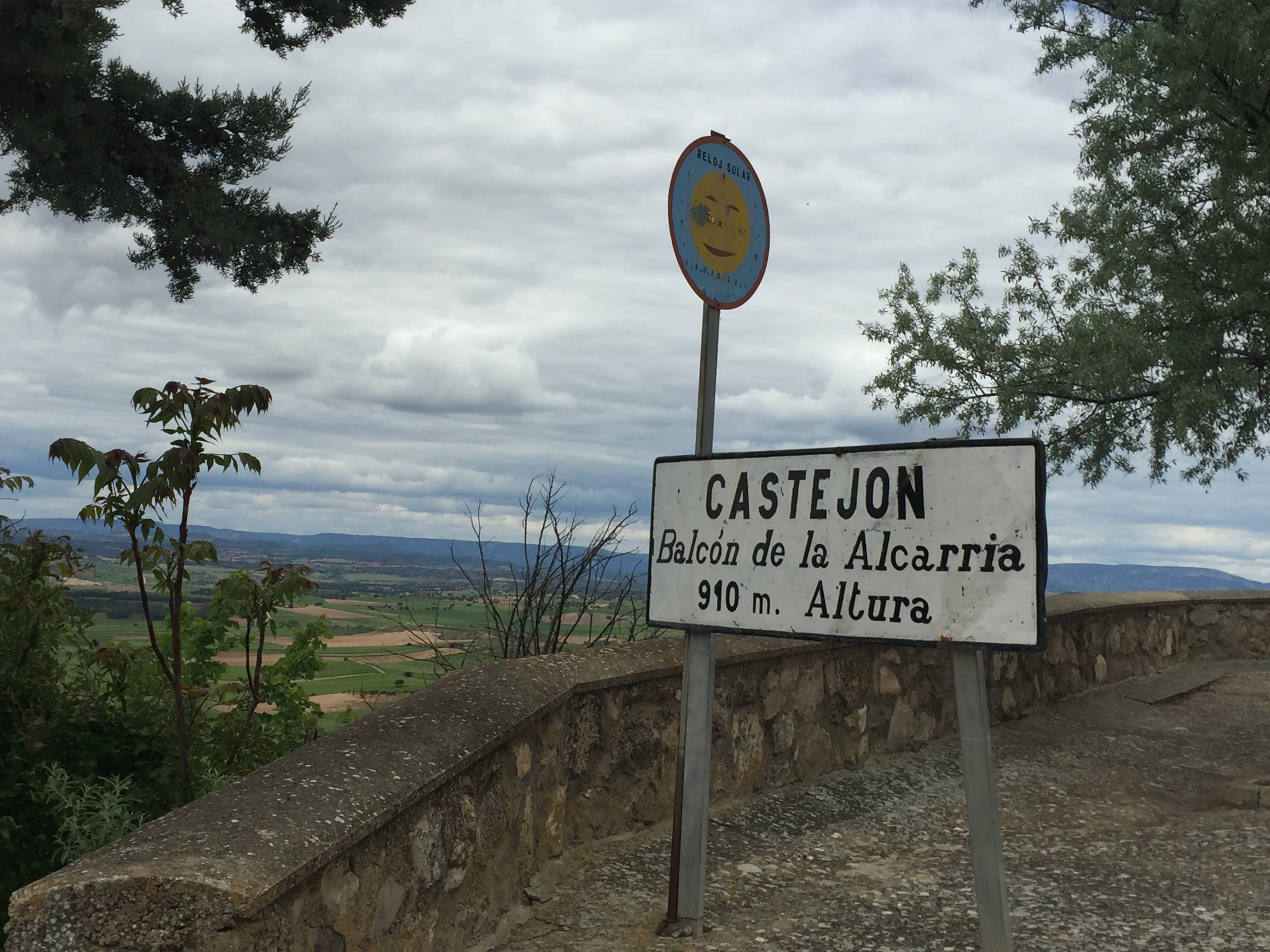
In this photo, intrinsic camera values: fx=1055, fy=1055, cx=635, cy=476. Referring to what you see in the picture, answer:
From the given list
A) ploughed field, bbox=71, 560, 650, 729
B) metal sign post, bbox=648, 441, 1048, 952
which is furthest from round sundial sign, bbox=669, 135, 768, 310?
ploughed field, bbox=71, 560, 650, 729

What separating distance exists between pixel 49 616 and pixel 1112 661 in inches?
327

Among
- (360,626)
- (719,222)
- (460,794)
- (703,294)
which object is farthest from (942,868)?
(360,626)

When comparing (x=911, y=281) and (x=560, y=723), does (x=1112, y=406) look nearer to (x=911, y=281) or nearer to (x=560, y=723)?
(x=911, y=281)

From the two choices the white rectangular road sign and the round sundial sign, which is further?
the round sundial sign

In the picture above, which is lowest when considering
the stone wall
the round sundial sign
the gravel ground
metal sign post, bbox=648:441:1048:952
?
the gravel ground

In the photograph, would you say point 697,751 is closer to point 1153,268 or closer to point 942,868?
point 942,868

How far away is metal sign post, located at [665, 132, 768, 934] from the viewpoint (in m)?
3.67

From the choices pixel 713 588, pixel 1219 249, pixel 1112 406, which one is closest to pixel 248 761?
pixel 713 588

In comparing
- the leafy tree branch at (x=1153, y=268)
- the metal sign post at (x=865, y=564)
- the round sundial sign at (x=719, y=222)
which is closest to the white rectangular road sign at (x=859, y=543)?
the metal sign post at (x=865, y=564)

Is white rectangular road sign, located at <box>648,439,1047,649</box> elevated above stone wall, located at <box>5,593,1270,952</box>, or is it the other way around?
white rectangular road sign, located at <box>648,439,1047,649</box>

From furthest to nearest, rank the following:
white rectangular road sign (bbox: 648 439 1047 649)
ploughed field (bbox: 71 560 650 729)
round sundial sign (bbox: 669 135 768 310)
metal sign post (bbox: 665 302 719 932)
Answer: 1. ploughed field (bbox: 71 560 650 729)
2. round sundial sign (bbox: 669 135 768 310)
3. metal sign post (bbox: 665 302 719 932)
4. white rectangular road sign (bbox: 648 439 1047 649)

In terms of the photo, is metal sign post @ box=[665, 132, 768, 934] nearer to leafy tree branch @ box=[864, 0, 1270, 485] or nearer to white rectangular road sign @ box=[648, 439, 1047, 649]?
white rectangular road sign @ box=[648, 439, 1047, 649]

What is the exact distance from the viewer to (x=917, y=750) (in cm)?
624

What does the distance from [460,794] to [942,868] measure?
7.34 ft
